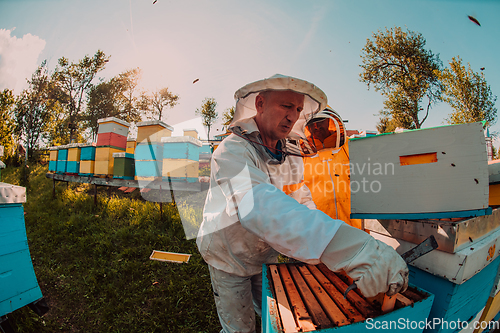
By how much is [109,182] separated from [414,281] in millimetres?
5699

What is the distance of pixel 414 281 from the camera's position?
1.20 metres

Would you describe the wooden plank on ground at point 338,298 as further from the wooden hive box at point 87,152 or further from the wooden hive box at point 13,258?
the wooden hive box at point 87,152

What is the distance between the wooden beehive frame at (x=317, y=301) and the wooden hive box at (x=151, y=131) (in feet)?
13.8

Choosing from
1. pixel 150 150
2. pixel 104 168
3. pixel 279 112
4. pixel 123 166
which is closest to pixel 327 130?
pixel 279 112

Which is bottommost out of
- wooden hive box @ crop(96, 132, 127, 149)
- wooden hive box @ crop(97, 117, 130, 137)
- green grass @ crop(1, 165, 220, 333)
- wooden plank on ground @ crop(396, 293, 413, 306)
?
green grass @ crop(1, 165, 220, 333)

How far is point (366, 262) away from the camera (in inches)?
31.5

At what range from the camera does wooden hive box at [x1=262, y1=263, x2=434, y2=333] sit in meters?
0.77

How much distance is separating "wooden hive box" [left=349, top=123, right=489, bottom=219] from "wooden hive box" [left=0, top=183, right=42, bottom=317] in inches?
119

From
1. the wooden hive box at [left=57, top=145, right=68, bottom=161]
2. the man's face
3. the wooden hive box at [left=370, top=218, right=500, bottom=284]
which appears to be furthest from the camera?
the wooden hive box at [left=57, top=145, right=68, bottom=161]

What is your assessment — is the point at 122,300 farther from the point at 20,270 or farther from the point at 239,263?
the point at 239,263

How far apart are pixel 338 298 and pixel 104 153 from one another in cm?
593

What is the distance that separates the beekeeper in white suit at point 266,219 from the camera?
0.83m

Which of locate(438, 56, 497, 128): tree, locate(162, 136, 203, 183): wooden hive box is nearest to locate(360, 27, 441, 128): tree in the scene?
locate(438, 56, 497, 128): tree

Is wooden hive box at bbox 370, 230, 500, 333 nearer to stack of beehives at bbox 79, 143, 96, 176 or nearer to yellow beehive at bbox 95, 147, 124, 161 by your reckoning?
yellow beehive at bbox 95, 147, 124, 161
